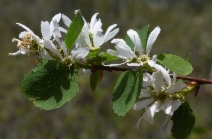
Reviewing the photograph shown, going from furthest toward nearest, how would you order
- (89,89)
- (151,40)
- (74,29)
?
(89,89) < (151,40) < (74,29)

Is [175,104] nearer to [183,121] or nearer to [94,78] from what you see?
[183,121]

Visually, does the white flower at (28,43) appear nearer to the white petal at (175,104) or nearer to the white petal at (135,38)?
the white petal at (135,38)

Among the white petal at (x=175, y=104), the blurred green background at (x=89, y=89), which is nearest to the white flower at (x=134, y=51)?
the white petal at (x=175, y=104)

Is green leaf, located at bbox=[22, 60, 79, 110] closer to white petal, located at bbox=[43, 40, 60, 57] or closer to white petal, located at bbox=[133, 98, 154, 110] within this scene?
white petal, located at bbox=[43, 40, 60, 57]

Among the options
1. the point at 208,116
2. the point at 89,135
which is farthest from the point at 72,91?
the point at 208,116

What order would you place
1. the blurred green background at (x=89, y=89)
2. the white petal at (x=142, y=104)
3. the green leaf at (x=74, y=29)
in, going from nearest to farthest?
the green leaf at (x=74, y=29) < the white petal at (x=142, y=104) < the blurred green background at (x=89, y=89)

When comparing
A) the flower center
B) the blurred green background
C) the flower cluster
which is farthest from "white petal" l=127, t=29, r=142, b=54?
the blurred green background

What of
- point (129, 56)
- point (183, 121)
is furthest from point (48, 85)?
point (183, 121)
